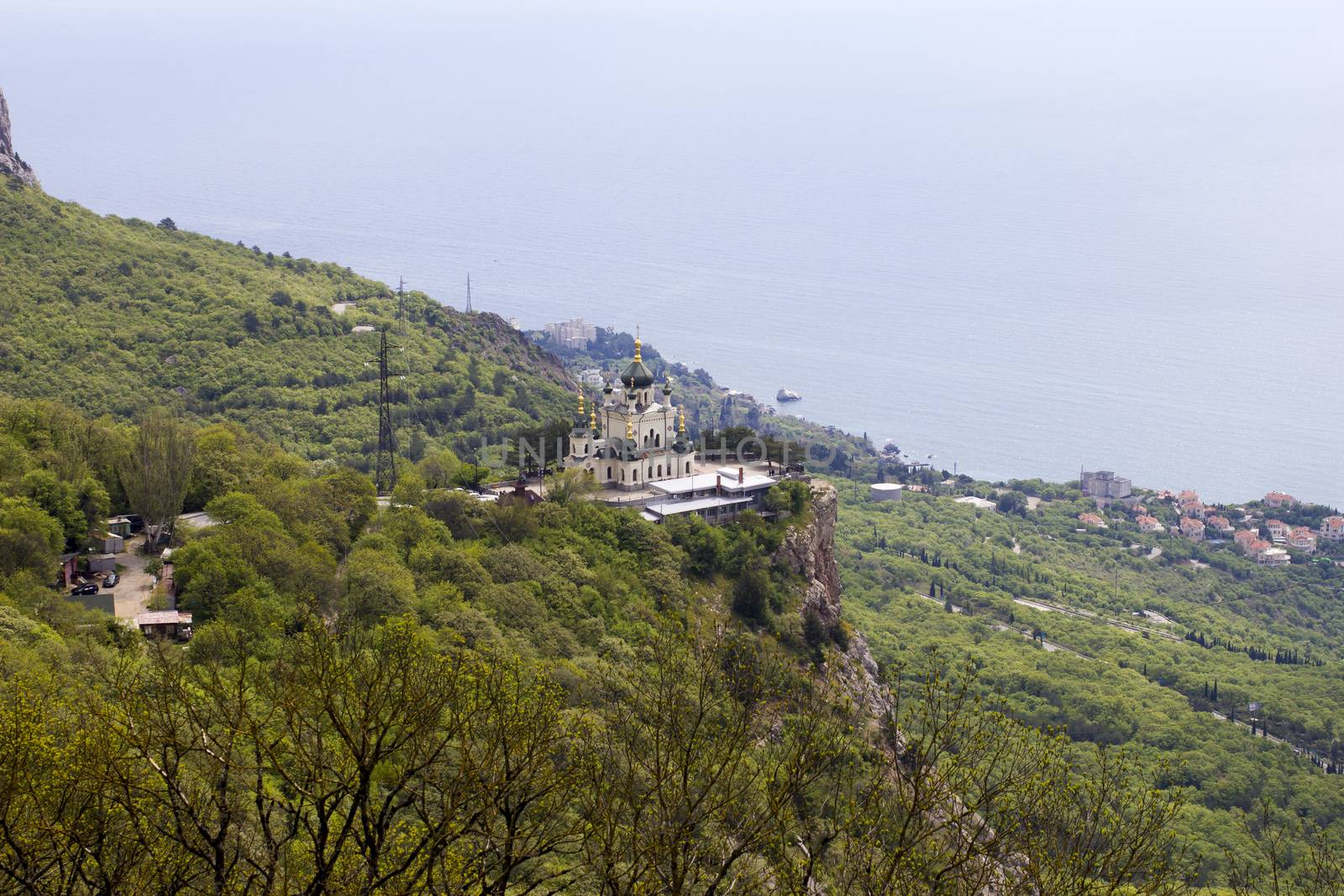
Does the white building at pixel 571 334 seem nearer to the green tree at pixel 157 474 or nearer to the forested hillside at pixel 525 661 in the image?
the forested hillside at pixel 525 661

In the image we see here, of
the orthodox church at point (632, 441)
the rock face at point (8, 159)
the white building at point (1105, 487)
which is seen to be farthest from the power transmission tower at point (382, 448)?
the white building at point (1105, 487)

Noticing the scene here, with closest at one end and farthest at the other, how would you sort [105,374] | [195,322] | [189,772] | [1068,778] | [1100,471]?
[1068,778]
[189,772]
[105,374]
[195,322]
[1100,471]

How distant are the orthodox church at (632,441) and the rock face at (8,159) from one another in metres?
36.6

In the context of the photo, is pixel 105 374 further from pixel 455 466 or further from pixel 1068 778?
pixel 1068 778

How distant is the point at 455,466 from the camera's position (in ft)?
123

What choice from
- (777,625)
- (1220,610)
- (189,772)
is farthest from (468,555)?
(1220,610)

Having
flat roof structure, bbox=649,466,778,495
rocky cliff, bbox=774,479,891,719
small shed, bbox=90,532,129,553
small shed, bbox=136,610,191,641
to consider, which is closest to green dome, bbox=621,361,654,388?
flat roof structure, bbox=649,466,778,495

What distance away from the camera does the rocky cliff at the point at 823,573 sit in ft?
109

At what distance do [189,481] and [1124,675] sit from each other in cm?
2843

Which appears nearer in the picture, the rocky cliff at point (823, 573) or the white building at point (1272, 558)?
the rocky cliff at point (823, 573)

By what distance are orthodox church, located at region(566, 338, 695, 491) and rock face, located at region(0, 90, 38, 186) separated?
120 ft

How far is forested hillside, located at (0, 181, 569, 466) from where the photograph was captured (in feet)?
163

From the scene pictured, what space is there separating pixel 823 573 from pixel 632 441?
611cm

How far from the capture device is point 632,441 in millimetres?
36062
